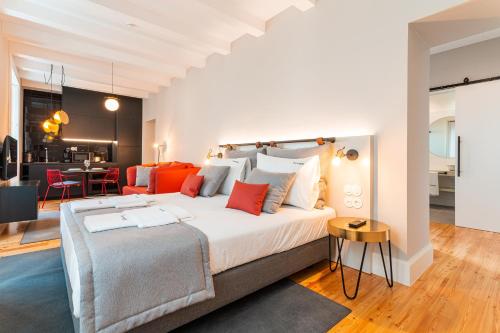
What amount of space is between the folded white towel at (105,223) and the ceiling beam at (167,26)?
2.42 meters

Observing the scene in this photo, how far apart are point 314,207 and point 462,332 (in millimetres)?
1302

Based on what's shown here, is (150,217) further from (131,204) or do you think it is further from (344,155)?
(344,155)

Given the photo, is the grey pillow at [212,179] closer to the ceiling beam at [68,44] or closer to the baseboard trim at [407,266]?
the baseboard trim at [407,266]

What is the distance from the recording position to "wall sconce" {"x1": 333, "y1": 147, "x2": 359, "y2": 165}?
2384mm

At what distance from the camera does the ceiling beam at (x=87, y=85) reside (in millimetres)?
5750

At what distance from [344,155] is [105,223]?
2132 mm

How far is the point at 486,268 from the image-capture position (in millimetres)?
2424

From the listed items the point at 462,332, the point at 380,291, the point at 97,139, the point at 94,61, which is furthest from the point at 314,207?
the point at 97,139

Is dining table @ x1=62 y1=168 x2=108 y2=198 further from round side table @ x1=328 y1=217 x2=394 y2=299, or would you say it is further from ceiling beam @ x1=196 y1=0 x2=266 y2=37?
round side table @ x1=328 y1=217 x2=394 y2=299

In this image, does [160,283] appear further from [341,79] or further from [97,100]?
[97,100]

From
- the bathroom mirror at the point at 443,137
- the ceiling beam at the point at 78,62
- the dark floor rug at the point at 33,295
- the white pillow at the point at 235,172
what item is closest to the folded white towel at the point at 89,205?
the dark floor rug at the point at 33,295

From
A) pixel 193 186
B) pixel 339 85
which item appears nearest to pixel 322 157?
pixel 339 85

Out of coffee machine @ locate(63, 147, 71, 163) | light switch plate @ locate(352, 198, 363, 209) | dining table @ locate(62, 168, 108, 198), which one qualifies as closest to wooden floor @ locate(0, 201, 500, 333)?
light switch plate @ locate(352, 198, 363, 209)

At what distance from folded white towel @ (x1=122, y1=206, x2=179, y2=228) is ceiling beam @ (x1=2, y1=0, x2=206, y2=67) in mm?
2744
